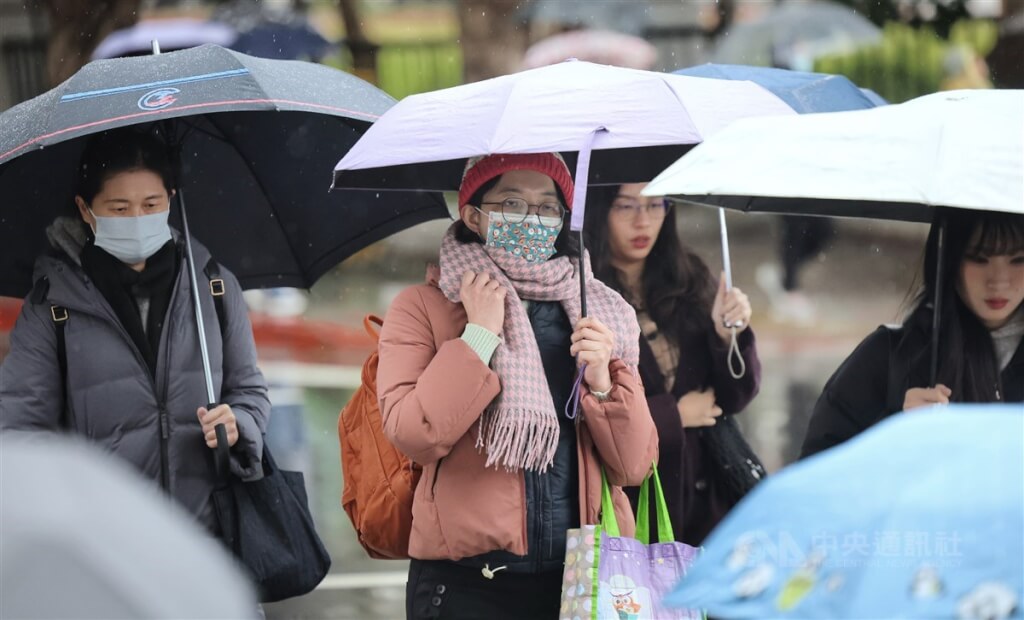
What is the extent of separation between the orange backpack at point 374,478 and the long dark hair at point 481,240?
44cm

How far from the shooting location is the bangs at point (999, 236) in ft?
13.5

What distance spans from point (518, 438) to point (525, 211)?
2.15ft

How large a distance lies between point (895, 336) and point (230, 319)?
77.7 inches

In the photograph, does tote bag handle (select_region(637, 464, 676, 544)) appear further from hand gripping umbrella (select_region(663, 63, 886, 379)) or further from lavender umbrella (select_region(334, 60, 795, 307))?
hand gripping umbrella (select_region(663, 63, 886, 379))

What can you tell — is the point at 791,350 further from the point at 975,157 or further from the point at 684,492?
the point at 975,157

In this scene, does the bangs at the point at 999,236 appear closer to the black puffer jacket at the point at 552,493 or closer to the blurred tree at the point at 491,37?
the black puffer jacket at the point at 552,493

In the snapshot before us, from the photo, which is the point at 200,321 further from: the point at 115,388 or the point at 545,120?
the point at 545,120

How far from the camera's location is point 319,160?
202 inches

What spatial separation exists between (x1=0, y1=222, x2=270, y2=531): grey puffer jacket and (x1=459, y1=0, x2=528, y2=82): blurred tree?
8.33 metres

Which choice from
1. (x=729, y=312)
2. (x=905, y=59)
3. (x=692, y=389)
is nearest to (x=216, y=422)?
(x=692, y=389)

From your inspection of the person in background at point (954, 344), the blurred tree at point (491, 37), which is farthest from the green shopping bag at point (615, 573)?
the blurred tree at point (491, 37)

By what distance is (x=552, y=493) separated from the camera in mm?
3814

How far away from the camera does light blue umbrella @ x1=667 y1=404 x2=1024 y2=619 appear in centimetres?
203

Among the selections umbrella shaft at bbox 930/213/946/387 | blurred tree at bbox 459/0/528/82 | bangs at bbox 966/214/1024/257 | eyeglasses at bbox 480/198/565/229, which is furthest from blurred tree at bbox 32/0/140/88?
bangs at bbox 966/214/1024/257
